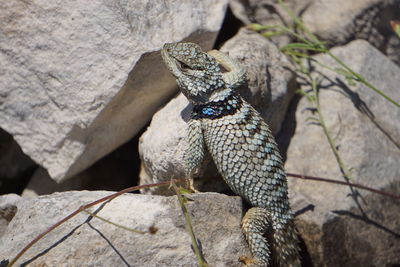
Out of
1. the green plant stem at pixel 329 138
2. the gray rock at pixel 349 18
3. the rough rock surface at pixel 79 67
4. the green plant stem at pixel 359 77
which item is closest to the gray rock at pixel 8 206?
the rough rock surface at pixel 79 67

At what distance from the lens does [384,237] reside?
12.4ft

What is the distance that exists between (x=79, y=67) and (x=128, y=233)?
133 cm

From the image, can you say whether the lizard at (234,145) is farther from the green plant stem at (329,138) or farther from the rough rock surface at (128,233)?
the green plant stem at (329,138)

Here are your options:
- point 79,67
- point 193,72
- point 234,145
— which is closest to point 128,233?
point 234,145

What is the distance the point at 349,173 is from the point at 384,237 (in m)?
0.58

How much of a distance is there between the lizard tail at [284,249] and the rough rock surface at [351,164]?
1.38ft

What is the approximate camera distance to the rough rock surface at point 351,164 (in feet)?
12.0

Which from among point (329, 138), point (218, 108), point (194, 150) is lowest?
point (329, 138)

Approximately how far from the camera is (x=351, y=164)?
3.94 m

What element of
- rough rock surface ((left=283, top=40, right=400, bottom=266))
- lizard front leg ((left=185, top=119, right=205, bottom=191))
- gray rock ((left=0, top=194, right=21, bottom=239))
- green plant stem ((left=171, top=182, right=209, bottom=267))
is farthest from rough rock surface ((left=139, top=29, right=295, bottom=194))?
gray rock ((left=0, top=194, right=21, bottom=239))

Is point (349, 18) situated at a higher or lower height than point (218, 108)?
lower

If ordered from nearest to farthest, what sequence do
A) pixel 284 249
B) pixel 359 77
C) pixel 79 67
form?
pixel 284 249
pixel 79 67
pixel 359 77

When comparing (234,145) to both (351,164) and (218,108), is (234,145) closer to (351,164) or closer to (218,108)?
(218,108)

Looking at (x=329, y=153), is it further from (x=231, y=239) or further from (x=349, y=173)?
(x=231, y=239)
